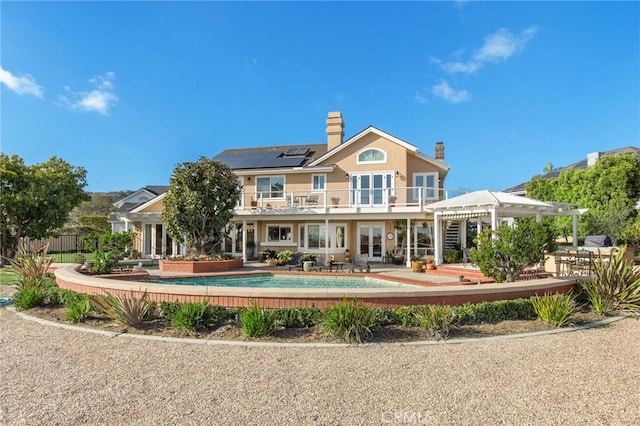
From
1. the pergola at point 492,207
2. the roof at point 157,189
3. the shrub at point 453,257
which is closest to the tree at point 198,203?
the pergola at point 492,207

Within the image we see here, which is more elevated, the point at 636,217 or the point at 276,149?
the point at 276,149

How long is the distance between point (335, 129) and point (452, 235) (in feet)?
37.1

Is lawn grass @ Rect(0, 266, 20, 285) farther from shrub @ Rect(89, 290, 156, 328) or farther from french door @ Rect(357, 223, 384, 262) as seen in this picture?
french door @ Rect(357, 223, 384, 262)

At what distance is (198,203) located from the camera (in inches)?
682

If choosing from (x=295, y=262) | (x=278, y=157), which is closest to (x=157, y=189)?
(x=278, y=157)

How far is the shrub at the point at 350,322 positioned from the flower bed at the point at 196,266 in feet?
35.8

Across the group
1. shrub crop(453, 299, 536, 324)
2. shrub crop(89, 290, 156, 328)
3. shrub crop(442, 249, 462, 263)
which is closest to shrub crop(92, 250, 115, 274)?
shrub crop(89, 290, 156, 328)

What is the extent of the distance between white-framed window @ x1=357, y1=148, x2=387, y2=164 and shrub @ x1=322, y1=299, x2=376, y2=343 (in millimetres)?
16956

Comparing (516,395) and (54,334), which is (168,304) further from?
(516,395)

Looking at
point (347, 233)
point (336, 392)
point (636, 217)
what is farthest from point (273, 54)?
point (636, 217)

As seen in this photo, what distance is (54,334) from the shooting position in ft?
23.4

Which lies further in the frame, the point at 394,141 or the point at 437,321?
the point at 394,141

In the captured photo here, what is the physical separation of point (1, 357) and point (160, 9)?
12641mm

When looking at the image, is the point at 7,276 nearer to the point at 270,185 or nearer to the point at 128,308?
the point at 128,308
